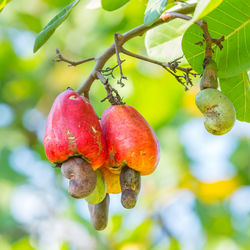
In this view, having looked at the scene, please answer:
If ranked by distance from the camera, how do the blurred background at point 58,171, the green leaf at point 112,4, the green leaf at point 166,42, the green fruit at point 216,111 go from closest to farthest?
1. the green fruit at point 216,111
2. the green leaf at point 112,4
3. the green leaf at point 166,42
4. the blurred background at point 58,171

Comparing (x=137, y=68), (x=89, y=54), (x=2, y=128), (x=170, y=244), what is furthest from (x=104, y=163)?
(x=2, y=128)

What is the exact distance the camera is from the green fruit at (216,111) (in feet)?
3.81

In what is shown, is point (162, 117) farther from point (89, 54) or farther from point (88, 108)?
point (88, 108)

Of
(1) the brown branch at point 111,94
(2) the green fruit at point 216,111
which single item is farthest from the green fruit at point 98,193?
(2) the green fruit at point 216,111

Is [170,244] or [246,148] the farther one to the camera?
[246,148]

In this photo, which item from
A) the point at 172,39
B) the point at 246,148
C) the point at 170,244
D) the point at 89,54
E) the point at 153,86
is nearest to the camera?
the point at 172,39

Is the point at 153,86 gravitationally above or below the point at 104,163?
below

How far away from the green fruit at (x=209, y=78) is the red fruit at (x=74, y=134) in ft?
0.96

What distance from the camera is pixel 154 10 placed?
3.93 ft

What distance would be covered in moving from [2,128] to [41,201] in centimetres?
61

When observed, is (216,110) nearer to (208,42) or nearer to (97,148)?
(208,42)

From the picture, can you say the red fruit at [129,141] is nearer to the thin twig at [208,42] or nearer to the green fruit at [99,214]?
the green fruit at [99,214]

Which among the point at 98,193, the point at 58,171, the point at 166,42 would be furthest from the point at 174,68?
the point at 58,171

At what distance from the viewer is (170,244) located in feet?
9.09
